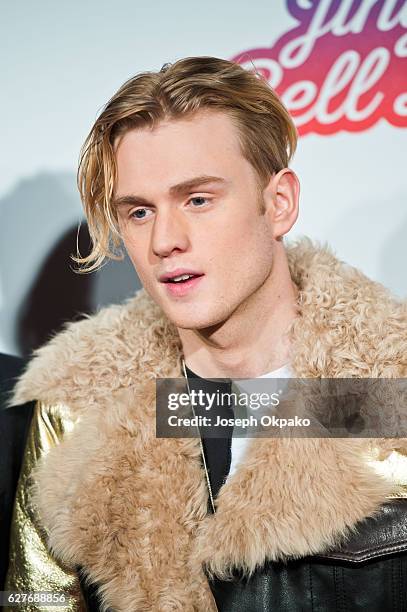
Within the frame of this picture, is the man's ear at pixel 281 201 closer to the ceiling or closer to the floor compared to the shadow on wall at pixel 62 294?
closer to the floor

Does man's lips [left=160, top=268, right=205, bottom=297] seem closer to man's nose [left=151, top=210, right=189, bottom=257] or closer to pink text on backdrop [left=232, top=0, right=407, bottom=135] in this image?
man's nose [left=151, top=210, right=189, bottom=257]

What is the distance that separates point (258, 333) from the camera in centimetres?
134

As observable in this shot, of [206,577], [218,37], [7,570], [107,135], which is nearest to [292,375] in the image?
[206,577]

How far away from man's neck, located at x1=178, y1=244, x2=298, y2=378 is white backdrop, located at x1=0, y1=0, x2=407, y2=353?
289mm

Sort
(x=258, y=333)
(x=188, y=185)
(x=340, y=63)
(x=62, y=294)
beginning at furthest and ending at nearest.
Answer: (x=62, y=294), (x=340, y=63), (x=258, y=333), (x=188, y=185)

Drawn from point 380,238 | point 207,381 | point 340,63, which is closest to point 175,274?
point 207,381

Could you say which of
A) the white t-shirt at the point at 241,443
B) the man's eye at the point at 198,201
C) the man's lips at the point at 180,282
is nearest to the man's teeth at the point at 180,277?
the man's lips at the point at 180,282

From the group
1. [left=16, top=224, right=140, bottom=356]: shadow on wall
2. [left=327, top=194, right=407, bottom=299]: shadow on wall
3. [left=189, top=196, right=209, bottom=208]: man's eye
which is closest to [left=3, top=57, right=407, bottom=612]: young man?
[left=189, top=196, right=209, bottom=208]: man's eye

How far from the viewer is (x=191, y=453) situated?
4.31ft

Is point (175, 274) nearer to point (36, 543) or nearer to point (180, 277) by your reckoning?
point (180, 277)

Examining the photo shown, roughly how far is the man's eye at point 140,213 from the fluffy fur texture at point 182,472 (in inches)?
9.1

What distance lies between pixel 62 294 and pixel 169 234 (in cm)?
62

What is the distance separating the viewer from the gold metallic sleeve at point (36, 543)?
4.45 feet

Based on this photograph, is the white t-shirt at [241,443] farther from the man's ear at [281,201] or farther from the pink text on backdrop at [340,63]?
the pink text on backdrop at [340,63]
